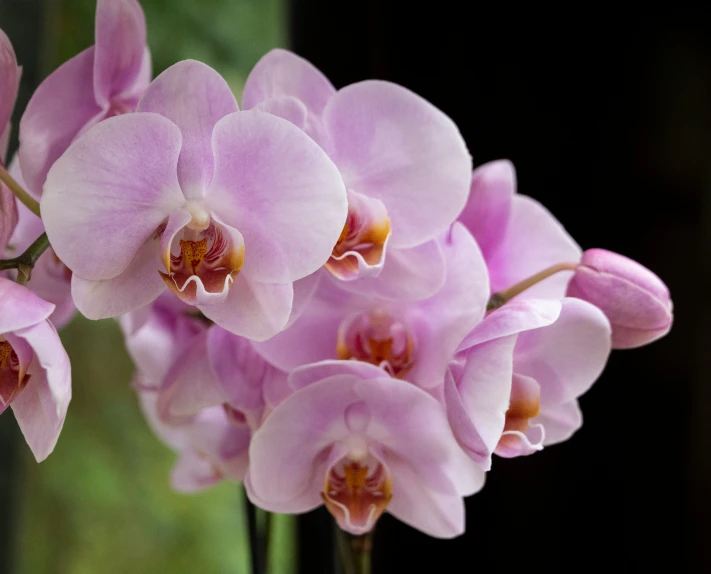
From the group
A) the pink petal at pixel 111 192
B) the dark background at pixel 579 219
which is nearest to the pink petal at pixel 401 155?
the pink petal at pixel 111 192

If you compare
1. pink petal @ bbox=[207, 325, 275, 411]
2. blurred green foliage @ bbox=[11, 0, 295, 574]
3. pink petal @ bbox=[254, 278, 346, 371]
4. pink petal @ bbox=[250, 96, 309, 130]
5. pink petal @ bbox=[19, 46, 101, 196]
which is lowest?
blurred green foliage @ bbox=[11, 0, 295, 574]

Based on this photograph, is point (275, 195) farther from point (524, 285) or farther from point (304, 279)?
point (524, 285)

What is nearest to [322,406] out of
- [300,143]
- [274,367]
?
[274,367]

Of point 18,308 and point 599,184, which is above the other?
point 18,308

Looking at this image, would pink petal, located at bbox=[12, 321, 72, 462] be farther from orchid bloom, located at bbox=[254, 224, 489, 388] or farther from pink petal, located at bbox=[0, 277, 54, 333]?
orchid bloom, located at bbox=[254, 224, 489, 388]

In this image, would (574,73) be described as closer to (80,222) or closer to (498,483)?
(498,483)

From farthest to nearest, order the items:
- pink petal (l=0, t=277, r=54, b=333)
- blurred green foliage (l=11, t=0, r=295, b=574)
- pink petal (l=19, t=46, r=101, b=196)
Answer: blurred green foliage (l=11, t=0, r=295, b=574)
pink petal (l=19, t=46, r=101, b=196)
pink petal (l=0, t=277, r=54, b=333)

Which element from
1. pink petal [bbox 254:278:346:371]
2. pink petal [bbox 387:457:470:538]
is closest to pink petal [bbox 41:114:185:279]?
pink petal [bbox 254:278:346:371]

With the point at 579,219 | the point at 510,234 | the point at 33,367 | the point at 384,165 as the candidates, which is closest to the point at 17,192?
the point at 33,367
